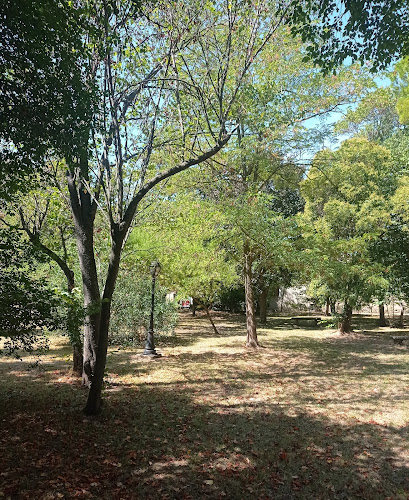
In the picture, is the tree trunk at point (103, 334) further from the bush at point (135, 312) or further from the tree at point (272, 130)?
the bush at point (135, 312)

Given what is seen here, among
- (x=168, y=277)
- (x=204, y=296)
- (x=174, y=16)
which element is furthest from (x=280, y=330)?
(x=174, y=16)

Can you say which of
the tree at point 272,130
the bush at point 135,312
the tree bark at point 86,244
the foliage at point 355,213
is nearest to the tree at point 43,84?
the tree bark at point 86,244

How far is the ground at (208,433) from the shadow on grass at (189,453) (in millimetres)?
16

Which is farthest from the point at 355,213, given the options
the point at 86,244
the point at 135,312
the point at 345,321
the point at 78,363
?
the point at 78,363

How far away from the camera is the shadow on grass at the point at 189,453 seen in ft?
11.3

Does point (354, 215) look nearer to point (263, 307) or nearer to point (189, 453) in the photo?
point (263, 307)

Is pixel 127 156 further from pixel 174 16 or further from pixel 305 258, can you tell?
pixel 305 258

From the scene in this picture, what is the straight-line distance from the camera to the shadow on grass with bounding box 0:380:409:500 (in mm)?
3449

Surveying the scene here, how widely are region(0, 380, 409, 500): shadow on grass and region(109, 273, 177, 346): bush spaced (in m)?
4.82

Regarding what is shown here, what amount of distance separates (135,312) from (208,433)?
6736 mm

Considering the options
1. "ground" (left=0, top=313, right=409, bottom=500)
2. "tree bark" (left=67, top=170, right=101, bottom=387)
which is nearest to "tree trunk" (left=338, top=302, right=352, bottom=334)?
"ground" (left=0, top=313, right=409, bottom=500)

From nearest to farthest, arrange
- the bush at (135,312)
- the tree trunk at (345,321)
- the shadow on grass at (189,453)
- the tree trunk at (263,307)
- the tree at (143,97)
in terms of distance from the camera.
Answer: the shadow on grass at (189,453), the tree at (143,97), the bush at (135,312), the tree trunk at (345,321), the tree trunk at (263,307)

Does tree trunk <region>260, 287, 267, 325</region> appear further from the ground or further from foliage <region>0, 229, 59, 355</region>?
foliage <region>0, 229, 59, 355</region>

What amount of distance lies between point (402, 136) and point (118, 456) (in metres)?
18.8
